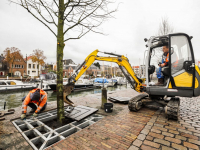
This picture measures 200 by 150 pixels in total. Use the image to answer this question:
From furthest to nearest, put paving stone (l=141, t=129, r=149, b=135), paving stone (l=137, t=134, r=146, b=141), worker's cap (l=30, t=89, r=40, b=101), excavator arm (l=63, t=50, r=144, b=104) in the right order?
excavator arm (l=63, t=50, r=144, b=104) → worker's cap (l=30, t=89, r=40, b=101) → paving stone (l=141, t=129, r=149, b=135) → paving stone (l=137, t=134, r=146, b=141)

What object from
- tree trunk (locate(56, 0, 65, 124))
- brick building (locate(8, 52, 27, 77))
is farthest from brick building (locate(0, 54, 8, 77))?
tree trunk (locate(56, 0, 65, 124))

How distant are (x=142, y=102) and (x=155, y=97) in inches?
28.9

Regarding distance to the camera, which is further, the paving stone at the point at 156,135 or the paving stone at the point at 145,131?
the paving stone at the point at 145,131

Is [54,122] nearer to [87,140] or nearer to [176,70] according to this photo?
[87,140]

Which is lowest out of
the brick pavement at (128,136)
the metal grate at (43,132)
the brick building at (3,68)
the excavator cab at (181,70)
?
the metal grate at (43,132)

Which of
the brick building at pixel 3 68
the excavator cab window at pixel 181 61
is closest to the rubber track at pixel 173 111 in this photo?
the excavator cab window at pixel 181 61

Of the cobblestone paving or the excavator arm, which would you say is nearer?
the cobblestone paving

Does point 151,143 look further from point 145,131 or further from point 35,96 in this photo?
point 35,96

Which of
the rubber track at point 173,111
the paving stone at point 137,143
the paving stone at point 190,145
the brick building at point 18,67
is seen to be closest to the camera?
the paving stone at point 190,145

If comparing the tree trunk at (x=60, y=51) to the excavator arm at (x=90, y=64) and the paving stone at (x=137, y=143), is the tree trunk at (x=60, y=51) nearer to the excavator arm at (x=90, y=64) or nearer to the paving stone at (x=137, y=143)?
the excavator arm at (x=90, y=64)

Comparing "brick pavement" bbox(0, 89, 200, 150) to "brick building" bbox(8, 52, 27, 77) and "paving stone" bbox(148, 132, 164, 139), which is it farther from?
"brick building" bbox(8, 52, 27, 77)

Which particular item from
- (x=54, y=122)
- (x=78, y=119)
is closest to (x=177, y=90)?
(x=78, y=119)

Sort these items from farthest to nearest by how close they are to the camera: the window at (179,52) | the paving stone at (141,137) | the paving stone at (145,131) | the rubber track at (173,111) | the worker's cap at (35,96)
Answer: the worker's cap at (35,96) → the window at (179,52) → the rubber track at (173,111) → the paving stone at (145,131) → the paving stone at (141,137)

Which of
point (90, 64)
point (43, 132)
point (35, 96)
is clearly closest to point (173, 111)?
point (90, 64)
